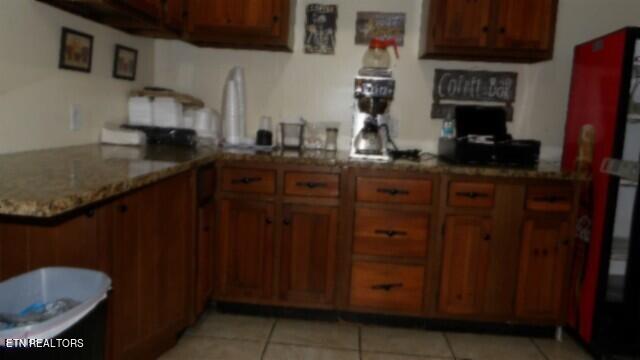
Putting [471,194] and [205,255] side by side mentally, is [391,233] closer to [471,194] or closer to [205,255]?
[471,194]

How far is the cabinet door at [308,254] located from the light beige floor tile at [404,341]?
0.95ft

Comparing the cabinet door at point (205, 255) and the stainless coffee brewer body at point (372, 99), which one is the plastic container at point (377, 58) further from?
the cabinet door at point (205, 255)

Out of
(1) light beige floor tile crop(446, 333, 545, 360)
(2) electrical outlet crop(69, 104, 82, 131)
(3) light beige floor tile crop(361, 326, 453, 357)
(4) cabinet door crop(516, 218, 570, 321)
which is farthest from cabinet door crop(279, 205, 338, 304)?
(2) electrical outlet crop(69, 104, 82, 131)

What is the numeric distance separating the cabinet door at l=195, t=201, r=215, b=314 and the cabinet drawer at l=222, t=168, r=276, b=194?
0.47ft

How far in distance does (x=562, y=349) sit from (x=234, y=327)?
1.67 m

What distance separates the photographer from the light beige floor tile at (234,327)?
2439mm

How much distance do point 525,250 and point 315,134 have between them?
139cm

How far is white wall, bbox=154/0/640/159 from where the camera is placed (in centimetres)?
298

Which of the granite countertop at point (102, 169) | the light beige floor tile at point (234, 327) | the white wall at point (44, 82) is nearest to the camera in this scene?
the granite countertop at point (102, 169)

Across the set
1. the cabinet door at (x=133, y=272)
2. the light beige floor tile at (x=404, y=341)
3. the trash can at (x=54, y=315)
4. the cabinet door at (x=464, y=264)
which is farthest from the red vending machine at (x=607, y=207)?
the trash can at (x=54, y=315)

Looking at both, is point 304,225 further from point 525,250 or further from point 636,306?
point 636,306

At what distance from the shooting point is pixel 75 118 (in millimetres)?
2357

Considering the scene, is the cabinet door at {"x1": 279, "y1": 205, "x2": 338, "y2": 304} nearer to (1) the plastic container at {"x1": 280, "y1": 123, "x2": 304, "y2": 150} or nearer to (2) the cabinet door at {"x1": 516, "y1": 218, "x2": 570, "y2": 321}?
(1) the plastic container at {"x1": 280, "y1": 123, "x2": 304, "y2": 150}

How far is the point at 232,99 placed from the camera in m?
2.97
